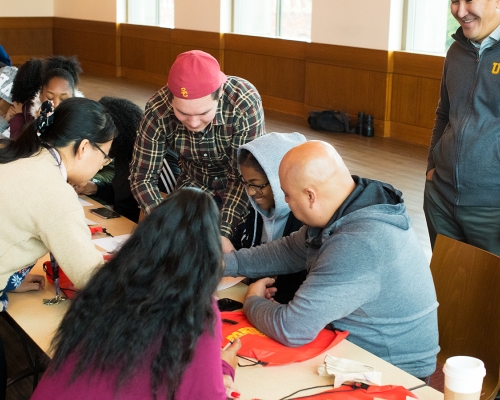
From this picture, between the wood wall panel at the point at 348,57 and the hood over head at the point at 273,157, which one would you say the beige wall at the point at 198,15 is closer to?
the wood wall panel at the point at 348,57

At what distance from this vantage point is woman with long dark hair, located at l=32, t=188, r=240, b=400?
141cm

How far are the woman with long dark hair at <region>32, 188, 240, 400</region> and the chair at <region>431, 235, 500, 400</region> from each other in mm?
1193

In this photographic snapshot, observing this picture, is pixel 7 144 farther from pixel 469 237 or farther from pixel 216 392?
pixel 469 237

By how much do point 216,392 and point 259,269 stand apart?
1065 mm

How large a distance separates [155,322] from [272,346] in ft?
Answer: 2.10

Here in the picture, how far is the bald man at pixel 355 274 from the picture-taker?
1.94m

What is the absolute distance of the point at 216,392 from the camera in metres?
1.44

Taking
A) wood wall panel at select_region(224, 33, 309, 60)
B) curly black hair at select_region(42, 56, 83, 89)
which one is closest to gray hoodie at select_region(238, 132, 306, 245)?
curly black hair at select_region(42, 56, 83, 89)

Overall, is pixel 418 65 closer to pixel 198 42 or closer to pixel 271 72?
pixel 271 72

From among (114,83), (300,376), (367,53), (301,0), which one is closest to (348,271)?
(300,376)

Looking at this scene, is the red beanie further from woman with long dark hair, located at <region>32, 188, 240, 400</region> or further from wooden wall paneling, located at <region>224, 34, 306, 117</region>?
wooden wall paneling, located at <region>224, 34, 306, 117</region>

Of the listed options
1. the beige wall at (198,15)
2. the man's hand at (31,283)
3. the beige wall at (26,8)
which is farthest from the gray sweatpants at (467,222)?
the beige wall at (26,8)

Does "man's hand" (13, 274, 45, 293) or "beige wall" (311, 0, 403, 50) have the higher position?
"beige wall" (311, 0, 403, 50)

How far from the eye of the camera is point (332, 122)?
8484mm
